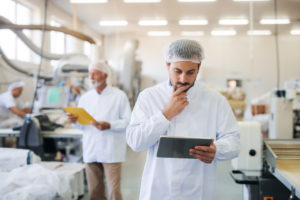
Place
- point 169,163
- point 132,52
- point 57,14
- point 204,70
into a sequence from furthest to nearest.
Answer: point 204,70
point 132,52
point 57,14
point 169,163

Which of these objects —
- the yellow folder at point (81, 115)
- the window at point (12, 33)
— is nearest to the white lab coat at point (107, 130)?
the yellow folder at point (81, 115)

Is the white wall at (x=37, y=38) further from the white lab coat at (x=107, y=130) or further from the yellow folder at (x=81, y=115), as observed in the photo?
the white lab coat at (x=107, y=130)

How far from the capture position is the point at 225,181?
3148 mm

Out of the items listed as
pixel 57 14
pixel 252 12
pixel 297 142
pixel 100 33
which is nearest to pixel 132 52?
pixel 57 14

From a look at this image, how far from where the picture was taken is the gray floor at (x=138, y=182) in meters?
2.71

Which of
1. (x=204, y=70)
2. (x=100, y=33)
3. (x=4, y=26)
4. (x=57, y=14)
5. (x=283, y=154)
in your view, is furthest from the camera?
(x=204, y=70)

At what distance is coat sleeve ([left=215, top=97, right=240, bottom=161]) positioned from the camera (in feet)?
3.50

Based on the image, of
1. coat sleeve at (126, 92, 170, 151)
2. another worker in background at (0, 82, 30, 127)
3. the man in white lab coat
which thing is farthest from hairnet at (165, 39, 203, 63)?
another worker in background at (0, 82, 30, 127)

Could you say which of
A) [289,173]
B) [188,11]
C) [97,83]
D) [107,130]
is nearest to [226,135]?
[289,173]

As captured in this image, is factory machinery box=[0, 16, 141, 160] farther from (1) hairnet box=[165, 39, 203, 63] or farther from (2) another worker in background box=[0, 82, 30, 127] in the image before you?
(1) hairnet box=[165, 39, 203, 63]

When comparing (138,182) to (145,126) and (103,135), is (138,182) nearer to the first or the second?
(103,135)

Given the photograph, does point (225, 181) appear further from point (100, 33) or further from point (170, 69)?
point (100, 33)

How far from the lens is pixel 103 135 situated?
198 centimetres

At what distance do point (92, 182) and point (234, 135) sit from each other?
1.27 metres
